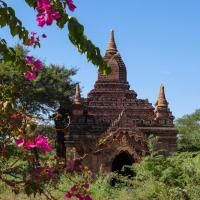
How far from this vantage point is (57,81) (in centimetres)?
2820

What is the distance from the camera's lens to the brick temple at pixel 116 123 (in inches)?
862

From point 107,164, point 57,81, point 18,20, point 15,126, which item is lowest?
point 15,126

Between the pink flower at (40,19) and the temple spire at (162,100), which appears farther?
the temple spire at (162,100)

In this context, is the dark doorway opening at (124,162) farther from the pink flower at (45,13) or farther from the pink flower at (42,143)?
the pink flower at (45,13)

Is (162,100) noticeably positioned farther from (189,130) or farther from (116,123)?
(189,130)

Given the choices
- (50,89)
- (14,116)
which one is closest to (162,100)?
(50,89)

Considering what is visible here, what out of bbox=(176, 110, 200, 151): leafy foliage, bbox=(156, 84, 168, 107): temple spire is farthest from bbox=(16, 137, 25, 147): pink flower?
bbox=(176, 110, 200, 151): leafy foliage

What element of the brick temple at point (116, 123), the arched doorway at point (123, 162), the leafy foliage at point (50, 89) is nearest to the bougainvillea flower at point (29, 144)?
the brick temple at point (116, 123)

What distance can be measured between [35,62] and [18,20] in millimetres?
768

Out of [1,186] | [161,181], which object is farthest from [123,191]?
[1,186]

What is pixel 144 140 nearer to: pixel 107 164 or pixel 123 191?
pixel 107 164

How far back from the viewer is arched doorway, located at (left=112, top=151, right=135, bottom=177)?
22212 mm

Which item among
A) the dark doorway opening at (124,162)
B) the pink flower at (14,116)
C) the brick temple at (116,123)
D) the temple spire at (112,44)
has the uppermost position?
the temple spire at (112,44)

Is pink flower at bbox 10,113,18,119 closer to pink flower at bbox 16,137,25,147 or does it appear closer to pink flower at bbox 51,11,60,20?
pink flower at bbox 16,137,25,147
